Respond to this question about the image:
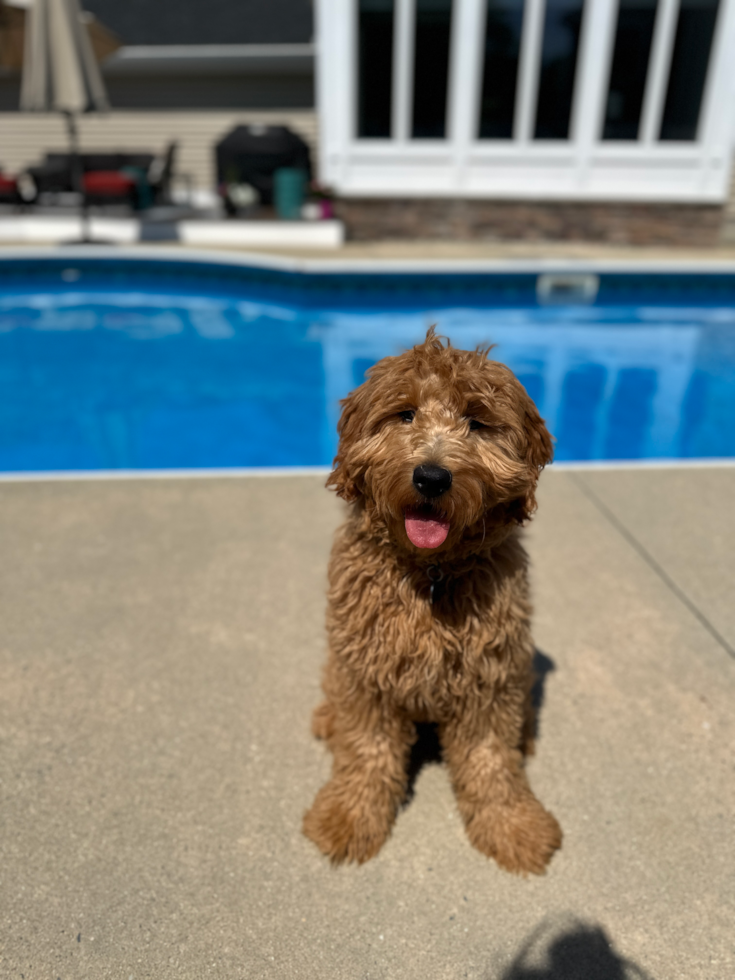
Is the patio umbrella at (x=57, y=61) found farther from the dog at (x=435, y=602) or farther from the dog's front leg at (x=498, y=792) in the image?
the dog's front leg at (x=498, y=792)

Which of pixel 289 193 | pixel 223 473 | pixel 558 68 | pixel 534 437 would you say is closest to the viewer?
pixel 534 437

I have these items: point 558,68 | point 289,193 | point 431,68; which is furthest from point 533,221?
point 289,193

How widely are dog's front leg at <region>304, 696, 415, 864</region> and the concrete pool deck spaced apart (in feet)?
0.26

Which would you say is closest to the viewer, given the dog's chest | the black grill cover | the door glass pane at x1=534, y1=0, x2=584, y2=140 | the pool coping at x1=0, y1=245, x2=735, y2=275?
the dog's chest

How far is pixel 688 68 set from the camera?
12922 mm

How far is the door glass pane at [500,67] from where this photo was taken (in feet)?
41.7

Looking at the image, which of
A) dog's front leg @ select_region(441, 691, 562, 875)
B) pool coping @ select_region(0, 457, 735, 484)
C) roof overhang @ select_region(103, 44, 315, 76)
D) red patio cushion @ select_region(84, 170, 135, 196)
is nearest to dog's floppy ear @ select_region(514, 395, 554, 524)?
dog's front leg @ select_region(441, 691, 562, 875)

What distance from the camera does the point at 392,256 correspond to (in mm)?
11930

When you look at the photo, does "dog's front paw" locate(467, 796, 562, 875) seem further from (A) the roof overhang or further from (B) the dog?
(A) the roof overhang

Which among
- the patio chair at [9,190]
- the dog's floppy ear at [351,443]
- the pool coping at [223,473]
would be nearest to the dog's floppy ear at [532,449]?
the dog's floppy ear at [351,443]

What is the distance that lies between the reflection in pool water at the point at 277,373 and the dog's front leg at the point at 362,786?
4.77 m

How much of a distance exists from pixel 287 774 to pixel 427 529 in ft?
5.04

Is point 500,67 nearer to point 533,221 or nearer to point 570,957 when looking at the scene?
point 533,221

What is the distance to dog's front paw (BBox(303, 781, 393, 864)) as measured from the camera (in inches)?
98.5
